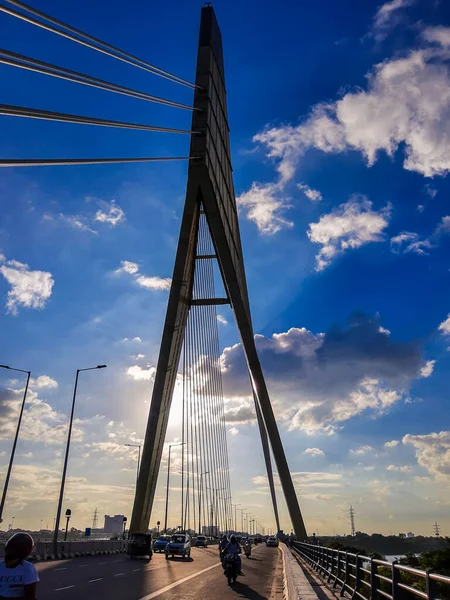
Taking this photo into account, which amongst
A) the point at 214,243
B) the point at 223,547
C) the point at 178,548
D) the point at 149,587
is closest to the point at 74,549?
the point at 178,548

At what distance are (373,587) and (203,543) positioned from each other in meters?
57.4

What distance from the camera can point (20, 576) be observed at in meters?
3.91

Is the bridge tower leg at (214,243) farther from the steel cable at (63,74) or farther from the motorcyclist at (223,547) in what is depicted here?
the motorcyclist at (223,547)

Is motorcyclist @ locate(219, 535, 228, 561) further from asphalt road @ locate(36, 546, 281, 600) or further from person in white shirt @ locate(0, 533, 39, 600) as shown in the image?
person in white shirt @ locate(0, 533, 39, 600)

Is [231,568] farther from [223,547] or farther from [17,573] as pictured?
[17,573]

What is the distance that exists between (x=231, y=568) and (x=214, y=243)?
17.0m

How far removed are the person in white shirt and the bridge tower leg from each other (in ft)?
74.6

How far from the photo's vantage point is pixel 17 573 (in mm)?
3920

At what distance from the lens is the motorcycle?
18.2 metres

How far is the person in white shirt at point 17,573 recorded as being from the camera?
3.89 metres

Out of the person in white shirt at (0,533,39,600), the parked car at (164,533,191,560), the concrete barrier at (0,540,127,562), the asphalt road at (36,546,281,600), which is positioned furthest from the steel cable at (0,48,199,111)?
the parked car at (164,533,191,560)

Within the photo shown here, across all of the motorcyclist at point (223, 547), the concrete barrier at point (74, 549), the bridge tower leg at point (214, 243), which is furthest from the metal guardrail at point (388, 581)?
the bridge tower leg at point (214, 243)

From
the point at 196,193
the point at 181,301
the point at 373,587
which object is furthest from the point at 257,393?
the point at 373,587

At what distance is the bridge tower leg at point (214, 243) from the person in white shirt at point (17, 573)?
22753 millimetres
